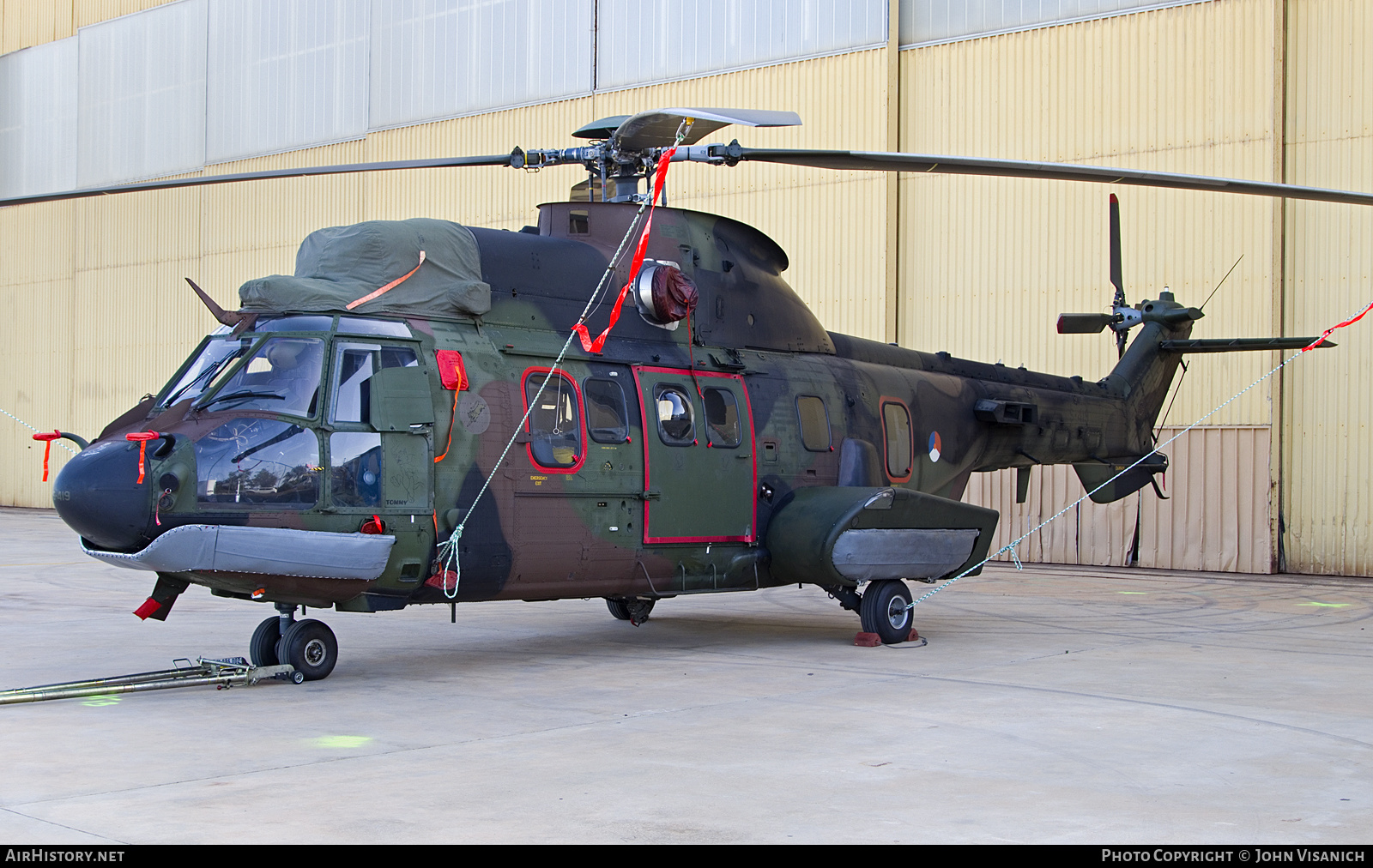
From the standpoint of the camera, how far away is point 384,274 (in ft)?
30.3

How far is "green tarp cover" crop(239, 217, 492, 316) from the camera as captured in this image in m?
8.93

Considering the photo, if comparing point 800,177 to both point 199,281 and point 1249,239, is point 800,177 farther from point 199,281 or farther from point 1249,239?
point 199,281

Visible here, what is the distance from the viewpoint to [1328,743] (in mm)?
6973

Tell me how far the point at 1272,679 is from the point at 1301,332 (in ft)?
34.8

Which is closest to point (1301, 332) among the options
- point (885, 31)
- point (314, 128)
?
point (885, 31)

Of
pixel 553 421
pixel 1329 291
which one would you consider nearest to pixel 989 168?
pixel 553 421

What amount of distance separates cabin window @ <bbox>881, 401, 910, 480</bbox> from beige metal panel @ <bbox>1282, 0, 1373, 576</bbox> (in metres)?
8.68

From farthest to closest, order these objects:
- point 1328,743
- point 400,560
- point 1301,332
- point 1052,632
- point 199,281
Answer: point 199,281
point 1301,332
point 1052,632
point 400,560
point 1328,743

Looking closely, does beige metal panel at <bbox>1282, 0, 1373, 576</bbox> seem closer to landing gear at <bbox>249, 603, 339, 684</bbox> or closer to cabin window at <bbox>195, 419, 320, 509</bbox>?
landing gear at <bbox>249, 603, 339, 684</bbox>

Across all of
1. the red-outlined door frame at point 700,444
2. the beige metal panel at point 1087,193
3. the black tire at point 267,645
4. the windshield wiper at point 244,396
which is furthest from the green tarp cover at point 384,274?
the beige metal panel at point 1087,193

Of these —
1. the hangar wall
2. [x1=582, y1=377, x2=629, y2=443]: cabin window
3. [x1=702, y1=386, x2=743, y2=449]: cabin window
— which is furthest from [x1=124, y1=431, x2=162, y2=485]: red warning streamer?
the hangar wall

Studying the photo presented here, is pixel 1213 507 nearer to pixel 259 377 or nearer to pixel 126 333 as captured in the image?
pixel 259 377
